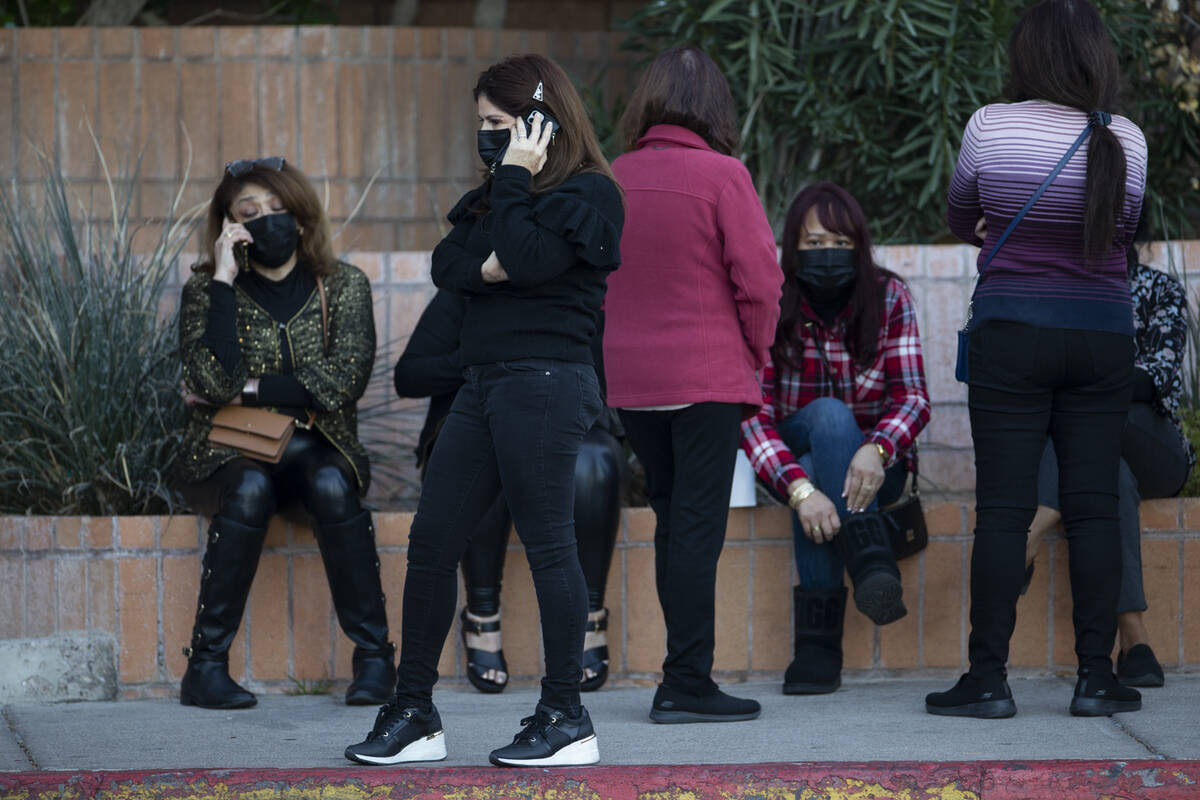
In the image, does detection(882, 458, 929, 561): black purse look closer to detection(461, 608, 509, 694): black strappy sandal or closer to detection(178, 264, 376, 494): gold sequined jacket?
detection(461, 608, 509, 694): black strappy sandal

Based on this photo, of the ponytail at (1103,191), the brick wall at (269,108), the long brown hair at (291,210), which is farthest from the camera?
the brick wall at (269,108)

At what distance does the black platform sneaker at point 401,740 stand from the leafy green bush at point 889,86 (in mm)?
3151

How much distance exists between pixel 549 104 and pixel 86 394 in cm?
193

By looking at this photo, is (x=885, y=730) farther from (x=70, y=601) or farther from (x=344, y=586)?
(x=70, y=601)

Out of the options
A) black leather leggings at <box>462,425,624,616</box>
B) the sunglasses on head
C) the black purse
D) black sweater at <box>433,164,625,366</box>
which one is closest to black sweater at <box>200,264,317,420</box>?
the sunglasses on head

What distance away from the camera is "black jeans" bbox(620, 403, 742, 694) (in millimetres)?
3740

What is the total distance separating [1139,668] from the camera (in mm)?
4195

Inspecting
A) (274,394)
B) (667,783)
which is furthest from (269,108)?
(667,783)

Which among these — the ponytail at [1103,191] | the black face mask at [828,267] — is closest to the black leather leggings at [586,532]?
the black face mask at [828,267]

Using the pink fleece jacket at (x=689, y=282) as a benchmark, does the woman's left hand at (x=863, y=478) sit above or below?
below

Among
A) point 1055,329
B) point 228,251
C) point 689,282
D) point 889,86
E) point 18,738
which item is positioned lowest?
point 18,738

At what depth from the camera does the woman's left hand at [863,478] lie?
4.16 metres

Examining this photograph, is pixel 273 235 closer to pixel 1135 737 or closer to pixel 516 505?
pixel 516 505

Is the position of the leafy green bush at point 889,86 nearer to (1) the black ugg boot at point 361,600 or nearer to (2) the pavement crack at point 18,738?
(1) the black ugg boot at point 361,600
